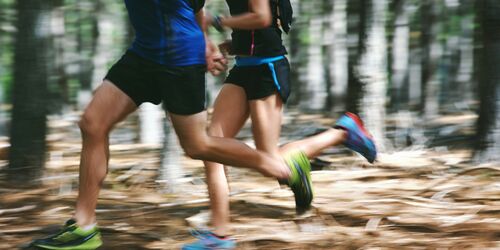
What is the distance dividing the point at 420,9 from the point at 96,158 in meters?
16.2

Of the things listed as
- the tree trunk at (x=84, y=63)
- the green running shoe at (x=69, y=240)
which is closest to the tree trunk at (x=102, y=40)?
the tree trunk at (x=84, y=63)

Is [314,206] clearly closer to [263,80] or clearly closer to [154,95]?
[263,80]

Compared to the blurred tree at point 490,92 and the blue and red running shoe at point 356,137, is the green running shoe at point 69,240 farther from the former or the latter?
the blurred tree at point 490,92

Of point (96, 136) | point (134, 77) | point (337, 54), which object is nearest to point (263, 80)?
point (134, 77)

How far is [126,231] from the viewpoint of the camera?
220 inches

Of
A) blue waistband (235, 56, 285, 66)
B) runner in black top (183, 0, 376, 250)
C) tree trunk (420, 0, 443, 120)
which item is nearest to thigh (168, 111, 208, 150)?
runner in black top (183, 0, 376, 250)

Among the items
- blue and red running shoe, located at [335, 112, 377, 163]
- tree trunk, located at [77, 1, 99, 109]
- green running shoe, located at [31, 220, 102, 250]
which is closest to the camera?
green running shoe, located at [31, 220, 102, 250]

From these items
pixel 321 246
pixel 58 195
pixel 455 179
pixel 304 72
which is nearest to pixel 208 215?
pixel 321 246

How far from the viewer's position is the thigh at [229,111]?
5.30 meters

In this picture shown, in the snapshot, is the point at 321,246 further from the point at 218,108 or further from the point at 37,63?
the point at 37,63

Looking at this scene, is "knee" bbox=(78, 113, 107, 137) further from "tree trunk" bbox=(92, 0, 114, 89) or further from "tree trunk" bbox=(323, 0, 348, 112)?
"tree trunk" bbox=(92, 0, 114, 89)

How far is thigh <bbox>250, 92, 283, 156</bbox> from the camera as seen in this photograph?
5227 millimetres

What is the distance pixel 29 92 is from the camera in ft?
24.0

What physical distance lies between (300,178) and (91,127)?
150 cm
